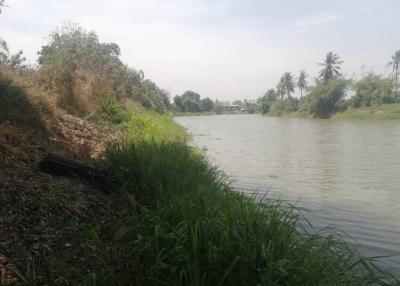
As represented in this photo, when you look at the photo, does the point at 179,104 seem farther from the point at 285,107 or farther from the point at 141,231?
the point at 141,231

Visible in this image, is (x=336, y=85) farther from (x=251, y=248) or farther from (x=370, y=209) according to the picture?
(x=251, y=248)

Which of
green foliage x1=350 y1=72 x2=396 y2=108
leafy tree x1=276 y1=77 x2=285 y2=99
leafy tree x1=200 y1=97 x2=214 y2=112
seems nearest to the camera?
green foliage x1=350 y1=72 x2=396 y2=108

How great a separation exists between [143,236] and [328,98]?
229 ft

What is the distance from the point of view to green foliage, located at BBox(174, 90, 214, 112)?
5177 inches

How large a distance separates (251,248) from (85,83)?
13495 millimetres

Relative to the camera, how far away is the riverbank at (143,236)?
313 cm

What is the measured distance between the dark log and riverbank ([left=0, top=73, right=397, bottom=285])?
0.13 metres

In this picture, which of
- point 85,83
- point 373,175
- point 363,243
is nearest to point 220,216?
point 363,243

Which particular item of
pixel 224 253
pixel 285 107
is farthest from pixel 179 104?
pixel 224 253

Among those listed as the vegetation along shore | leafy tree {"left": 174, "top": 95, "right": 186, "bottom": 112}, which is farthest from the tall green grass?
leafy tree {"left": 174, "top": 95, "right": 186, "bottom": 112}

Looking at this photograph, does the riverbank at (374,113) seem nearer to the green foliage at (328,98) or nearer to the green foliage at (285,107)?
the green foliage at (328,98)

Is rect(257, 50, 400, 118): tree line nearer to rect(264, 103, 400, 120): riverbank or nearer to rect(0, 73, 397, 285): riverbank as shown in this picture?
rect(264, 103, 400, 120): riverbank

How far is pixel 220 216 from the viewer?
398 cm

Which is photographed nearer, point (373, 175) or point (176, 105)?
point (373, 175)
